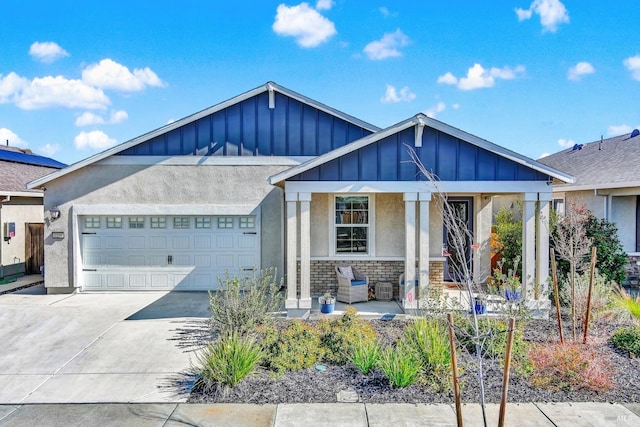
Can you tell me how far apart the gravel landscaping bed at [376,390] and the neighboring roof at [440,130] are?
3953 mm

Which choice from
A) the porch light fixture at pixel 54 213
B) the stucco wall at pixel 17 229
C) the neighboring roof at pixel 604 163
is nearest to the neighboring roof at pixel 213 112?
the porch light fixture at pixel 54 213

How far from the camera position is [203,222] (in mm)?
12461

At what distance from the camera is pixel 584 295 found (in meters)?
8.98

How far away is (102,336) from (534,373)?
Result: 7469 millimetres

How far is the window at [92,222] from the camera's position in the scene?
12.4 metres

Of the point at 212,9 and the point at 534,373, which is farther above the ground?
the point at 212,9

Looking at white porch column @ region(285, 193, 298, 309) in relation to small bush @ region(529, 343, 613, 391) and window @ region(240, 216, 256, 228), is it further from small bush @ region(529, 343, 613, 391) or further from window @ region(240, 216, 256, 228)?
small bush @ region(529, 343, 613, 391)

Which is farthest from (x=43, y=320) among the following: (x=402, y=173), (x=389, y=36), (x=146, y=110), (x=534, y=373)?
(x=146, y=110)

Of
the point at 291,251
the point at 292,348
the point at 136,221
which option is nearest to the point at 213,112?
the point at 136,221

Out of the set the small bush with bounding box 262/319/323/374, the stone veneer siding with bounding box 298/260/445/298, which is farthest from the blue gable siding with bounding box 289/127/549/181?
the small bush with bounding box 262/319/323/374

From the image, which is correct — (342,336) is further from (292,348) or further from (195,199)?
(195,199)

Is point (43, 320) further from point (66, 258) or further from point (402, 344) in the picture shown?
point (402, 344)

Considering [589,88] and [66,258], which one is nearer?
[66,258]

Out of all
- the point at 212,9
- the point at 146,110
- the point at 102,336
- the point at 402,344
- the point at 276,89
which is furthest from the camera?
the point at 146,110
